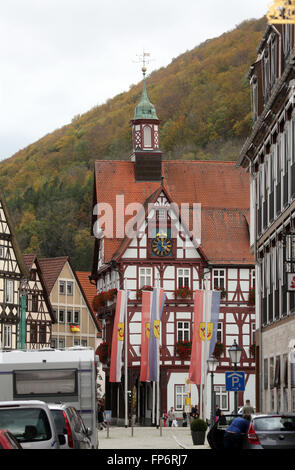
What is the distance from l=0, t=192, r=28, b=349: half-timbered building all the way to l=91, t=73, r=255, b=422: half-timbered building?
537cm

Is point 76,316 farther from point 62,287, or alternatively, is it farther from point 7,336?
point 7,336

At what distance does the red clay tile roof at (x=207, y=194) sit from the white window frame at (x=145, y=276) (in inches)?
106

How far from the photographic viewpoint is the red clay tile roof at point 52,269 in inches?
3413

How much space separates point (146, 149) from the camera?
3024 inches

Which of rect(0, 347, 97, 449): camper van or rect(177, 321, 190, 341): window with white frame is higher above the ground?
rect(177, 321, 190, 341): window with white frame

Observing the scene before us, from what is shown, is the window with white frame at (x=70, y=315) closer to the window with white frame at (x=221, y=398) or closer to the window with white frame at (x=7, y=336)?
the window with white frame at (x=7, y=336)

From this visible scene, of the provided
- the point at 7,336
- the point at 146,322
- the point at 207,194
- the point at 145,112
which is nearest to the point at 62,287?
the point at 145,112

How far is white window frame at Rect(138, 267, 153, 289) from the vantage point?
230 ft

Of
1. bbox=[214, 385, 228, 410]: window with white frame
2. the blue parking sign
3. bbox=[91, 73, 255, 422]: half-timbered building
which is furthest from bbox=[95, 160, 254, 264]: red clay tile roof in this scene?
the blue parking sign

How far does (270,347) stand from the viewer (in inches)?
1609

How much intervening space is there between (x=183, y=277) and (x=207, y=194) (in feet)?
27.4

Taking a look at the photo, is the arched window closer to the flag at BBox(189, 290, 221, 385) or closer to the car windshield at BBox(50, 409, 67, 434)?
the flag at BBox(189, 290, 221, 385)
